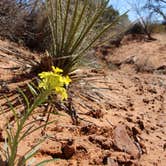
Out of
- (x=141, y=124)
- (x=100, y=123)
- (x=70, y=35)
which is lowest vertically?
(x=141, y=124)

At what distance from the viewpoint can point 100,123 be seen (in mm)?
4262

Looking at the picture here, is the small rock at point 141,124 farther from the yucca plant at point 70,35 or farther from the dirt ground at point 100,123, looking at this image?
the yucca plant at point 70,35

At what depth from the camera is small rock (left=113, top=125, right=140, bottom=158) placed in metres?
3.77

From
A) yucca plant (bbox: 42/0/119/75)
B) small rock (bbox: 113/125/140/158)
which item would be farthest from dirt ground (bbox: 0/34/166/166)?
yucca plant (bbox: 42/0/119/75)

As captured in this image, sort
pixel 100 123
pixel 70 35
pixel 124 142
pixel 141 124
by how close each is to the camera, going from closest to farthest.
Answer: pixel 124 142 < pixel 100 123 < pixel 141 124 < pixel 70 35

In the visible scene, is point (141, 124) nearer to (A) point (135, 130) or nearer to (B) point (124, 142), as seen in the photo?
(A) point (135, 130)

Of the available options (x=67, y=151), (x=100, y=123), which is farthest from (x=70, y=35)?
(x=67, y=151)

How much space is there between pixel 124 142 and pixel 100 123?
45 centimetres

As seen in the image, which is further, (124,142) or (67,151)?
(124,142)

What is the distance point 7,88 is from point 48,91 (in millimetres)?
2028

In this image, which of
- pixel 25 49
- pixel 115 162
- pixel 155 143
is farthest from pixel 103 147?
pixel 25 49

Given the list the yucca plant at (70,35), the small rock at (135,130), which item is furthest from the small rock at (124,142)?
the yucca plant at (70,35)

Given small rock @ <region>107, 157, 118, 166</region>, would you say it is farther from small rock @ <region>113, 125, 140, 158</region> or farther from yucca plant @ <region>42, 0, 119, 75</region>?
yucca plant @ <region>42, 0, 119, 75</region>

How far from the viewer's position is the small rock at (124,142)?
377cm
